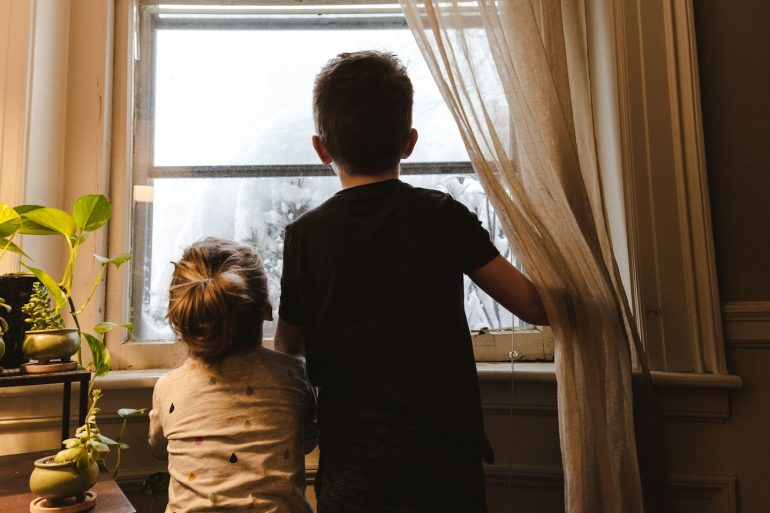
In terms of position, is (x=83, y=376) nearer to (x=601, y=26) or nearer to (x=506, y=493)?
(x=506, y=493)

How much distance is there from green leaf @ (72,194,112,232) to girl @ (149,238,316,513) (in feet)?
0.95

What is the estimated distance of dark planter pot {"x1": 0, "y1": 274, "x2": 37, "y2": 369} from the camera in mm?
1008

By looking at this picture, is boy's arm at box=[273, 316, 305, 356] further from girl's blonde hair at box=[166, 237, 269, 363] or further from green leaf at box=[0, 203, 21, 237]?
green leaf at box=[0, 203, 21, 237]

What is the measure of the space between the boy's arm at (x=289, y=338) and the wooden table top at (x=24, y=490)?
34cm

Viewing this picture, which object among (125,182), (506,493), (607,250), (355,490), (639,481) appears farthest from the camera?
(125,182)

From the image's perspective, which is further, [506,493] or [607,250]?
[506,493]

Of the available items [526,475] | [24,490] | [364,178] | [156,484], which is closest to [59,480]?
[24,490]

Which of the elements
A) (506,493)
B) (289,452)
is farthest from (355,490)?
(506,493)

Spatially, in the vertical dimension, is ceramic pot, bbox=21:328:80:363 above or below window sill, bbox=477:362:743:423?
above

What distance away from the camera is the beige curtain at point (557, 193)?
96 centimetres

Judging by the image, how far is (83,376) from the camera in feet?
3.31

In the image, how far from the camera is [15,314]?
1021 millimetres

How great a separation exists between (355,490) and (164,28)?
1.32 meters

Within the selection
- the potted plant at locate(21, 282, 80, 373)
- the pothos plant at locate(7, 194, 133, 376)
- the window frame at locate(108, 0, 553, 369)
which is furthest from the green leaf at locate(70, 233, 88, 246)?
the window frame at locate(108, 0, 553, 369)
